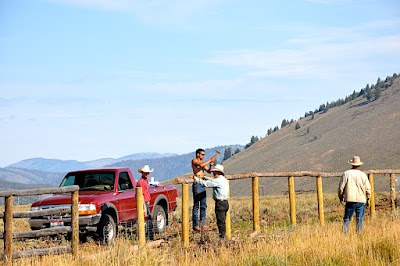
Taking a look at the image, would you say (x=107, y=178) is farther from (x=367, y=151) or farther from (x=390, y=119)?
(x=390, y=119)

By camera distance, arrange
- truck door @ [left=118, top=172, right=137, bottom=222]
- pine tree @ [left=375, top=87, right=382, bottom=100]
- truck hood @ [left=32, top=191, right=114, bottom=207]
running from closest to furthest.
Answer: truck hood @ [left=32, top=191, right=114, bottom=207] → truck door @ [left=118, top=172, right=137, bottom=222] → pine tree @ [left=375, top=87, right=382, bottom=100]

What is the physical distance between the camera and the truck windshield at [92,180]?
14391 millimetres

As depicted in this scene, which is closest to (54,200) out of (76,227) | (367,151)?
(76,227)

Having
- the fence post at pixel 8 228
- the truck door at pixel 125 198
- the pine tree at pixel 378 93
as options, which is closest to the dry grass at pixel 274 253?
the fence post at pixel 8 228

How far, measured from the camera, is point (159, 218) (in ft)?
51.1

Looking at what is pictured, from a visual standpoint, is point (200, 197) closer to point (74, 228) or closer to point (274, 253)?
point (74, 228)

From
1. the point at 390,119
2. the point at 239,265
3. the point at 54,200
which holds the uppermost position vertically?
the point at 390,119

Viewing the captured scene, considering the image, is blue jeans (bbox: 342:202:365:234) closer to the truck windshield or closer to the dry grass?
the dry grass

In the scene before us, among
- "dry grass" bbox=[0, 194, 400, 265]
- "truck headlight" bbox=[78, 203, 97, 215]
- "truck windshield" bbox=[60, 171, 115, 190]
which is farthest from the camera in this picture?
"truck windshield" bbox=[60, 171, 115, 190]

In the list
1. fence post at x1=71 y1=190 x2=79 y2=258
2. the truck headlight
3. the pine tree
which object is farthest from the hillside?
fence post at x1=71 y1=190 x2=79 y2=258

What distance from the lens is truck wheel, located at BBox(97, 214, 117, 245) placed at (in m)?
12.9

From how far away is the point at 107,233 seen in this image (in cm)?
1327

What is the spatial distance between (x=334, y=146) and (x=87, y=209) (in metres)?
142

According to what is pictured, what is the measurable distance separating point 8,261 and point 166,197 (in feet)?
22.7
